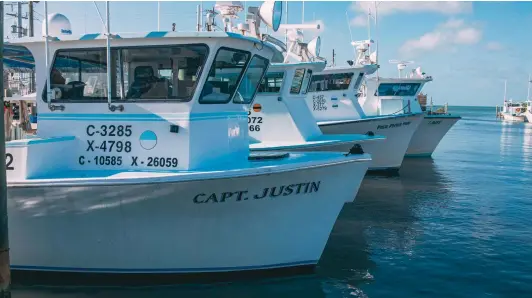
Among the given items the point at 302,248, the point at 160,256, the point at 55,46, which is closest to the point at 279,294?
the point at 302,248

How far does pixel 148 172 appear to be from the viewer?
21.8 feet

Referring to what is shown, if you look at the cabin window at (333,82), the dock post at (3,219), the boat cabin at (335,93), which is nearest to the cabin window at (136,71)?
the dock post at (3,219)

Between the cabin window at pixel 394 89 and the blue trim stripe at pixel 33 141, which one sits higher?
the cabin window at pixel 394 89

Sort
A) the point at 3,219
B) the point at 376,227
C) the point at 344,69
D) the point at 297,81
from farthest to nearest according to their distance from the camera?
the point at 344,69 → the point at 297,81 → the point at 376,227 → the point at 3,219

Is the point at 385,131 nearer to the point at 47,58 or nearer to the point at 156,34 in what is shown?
the point at 156,34

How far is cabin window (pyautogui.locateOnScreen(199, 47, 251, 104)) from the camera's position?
689cm

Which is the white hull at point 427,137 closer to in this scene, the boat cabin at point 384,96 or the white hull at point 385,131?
the boat cabin at point 384,96

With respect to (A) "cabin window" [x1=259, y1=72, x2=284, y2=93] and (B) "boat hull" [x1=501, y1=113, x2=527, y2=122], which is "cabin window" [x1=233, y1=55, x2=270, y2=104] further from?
(B) "boat hull" [x1=501, y1=113, x2=527, y2=122]

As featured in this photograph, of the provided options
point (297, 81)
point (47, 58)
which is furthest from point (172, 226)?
point (297, 81)

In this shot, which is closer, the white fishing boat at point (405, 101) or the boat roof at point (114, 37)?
the boat roof at point (114, 37)

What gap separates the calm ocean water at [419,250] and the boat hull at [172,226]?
265 mm

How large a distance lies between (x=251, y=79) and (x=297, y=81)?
21.1 feet

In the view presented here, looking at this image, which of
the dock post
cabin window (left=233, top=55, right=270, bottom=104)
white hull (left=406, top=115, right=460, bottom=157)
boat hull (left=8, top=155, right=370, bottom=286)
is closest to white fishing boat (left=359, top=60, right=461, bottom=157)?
white hull (left=406, top=115, right=460, bottom=157)

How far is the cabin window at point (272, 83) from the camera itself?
13.6 metres
